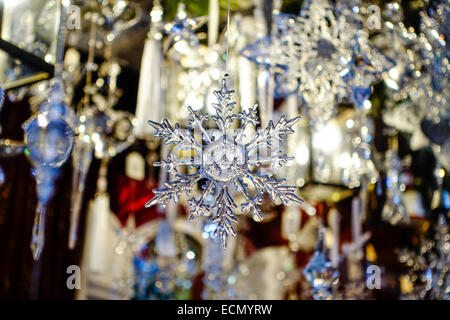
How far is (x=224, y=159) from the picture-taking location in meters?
1.47

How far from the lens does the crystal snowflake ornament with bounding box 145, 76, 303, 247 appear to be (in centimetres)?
148

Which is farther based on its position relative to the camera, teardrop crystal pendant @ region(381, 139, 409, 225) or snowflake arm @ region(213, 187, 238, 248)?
teardrop crystal pendant @ region(381, 139, 409, 225)

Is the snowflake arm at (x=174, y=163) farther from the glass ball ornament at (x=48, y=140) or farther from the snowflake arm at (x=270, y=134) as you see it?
the glass ball ornament at (x=48, y=140)

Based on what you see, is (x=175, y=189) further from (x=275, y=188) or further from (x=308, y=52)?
(x=308, y=52)

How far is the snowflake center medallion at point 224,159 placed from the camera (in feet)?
4.82

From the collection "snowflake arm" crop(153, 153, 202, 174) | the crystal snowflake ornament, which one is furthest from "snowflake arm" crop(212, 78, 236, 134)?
"snowflake arm" crop(153, 153, 202, 174)

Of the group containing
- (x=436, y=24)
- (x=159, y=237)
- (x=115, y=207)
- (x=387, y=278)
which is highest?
(x=436, y=24)

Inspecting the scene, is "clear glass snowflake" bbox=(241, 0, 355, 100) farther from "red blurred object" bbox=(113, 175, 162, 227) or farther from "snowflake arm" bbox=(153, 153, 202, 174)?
"red blurred object" bbox=(113, 175, 162, 227)

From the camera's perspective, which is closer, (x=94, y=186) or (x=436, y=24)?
(x=436, y=24)
